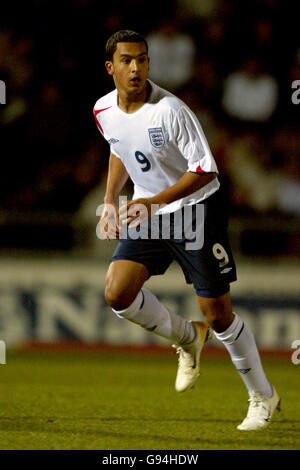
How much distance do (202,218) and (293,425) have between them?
123 centimetres

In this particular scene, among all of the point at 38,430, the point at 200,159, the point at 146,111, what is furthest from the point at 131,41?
the point at 38,430

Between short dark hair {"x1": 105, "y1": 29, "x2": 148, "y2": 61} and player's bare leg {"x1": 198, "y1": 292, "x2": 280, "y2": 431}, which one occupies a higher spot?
short dark hair {"x1": 105, "y1": 29, "x2": 148, "y2": 61}

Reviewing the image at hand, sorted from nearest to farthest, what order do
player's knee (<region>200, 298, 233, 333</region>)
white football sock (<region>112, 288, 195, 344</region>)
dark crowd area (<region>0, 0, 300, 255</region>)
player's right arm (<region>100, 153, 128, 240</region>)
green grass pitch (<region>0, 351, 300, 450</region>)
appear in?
1. green grass pitch (<region>0, 351, 300, 450</region>)
2. player's knee (<region>200, 298, 233, 333</region>)
3. player's right arm (<region>100, 153, 128, 240</region>)
4. white football sock (<region>112, 288, 195, 344</region>)
5. dark crowd area (<region>0, 0, 300, 255</region>)

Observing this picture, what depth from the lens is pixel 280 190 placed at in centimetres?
889

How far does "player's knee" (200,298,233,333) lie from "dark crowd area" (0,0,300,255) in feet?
13.5

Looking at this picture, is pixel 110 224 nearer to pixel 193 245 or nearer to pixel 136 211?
pixel 136 211

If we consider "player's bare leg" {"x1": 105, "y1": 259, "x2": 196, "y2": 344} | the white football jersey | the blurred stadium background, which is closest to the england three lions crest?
the white football jersey

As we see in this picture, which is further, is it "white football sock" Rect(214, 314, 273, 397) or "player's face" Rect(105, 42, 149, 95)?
"white football sock" Rect(214, 314, 273, 397)

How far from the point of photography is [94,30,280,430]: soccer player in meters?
4.47

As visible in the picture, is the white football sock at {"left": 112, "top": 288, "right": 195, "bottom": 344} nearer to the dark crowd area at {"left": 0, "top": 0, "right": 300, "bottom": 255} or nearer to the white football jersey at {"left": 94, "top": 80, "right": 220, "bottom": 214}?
the white football jersey at {"left": 94, "top": 80, "right": 220, "bottom": 214}

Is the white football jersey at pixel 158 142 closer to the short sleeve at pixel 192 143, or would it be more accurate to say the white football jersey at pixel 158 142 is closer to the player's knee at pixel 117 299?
the short sleeve at pixel 192 143

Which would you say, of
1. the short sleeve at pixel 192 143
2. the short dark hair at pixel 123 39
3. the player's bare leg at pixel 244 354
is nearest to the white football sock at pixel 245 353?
the player's bare leg at pixel 244 354

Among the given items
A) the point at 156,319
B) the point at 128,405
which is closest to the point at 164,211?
the point at 156,319

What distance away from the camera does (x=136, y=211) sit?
4395 millimetres
